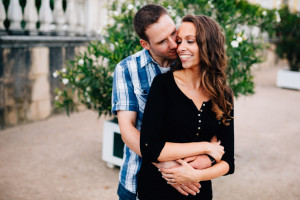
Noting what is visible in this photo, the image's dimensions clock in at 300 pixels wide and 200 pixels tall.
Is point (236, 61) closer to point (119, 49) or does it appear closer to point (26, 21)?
point (119, 49)

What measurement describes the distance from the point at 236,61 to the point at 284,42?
751cm

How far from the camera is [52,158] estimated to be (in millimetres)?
4320

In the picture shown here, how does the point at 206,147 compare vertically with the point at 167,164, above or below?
above

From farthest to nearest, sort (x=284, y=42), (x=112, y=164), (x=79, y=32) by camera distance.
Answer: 1. (x=284, y=42)
2. (x=79, y=32)
3. (x=112, y=164)

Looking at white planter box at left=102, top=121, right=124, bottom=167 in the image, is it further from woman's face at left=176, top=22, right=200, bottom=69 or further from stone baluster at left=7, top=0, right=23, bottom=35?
stone baluster at left=7, top=0, right=23, bottom=35

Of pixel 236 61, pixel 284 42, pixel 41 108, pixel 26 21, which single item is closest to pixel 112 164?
pixel 236 61

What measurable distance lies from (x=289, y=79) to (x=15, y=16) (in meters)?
8.40

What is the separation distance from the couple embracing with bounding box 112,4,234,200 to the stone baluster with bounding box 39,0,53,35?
4361mm

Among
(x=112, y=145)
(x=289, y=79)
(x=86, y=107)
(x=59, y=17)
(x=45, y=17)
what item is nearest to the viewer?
(x=112, y=145)

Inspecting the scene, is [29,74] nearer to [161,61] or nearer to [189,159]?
[161,61]

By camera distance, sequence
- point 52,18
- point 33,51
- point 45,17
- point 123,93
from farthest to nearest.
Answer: point 52,18
point 45,17
point 33,51
point 123,93

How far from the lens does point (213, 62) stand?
1.82 metres

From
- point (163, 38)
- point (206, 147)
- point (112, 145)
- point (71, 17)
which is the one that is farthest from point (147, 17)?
point (71, 17)

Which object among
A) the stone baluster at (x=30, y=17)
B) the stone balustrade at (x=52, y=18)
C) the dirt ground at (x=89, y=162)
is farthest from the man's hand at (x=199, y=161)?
the stone baluster at (x=30, y=17)
